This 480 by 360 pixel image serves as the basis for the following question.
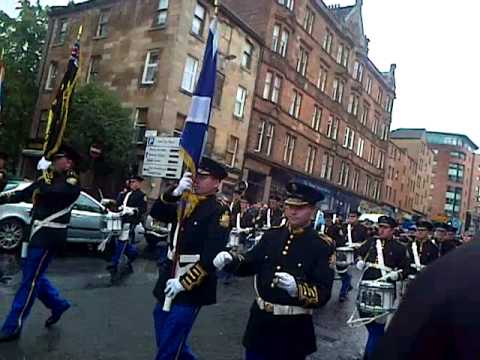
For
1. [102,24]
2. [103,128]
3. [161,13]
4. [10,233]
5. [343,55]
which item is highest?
[343,55]

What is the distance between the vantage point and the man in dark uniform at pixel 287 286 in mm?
3500

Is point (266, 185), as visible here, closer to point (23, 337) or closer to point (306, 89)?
point (306, 89)

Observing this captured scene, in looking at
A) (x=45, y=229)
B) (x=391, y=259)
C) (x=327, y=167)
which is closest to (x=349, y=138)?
(x=327, y=167)

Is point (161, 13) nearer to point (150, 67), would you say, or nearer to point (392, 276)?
point (150, 67)

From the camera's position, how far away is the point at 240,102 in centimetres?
2900

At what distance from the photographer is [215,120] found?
88.4 feet

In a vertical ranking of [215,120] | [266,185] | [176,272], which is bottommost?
[176,272]

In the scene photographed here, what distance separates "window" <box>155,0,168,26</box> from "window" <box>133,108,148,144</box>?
185 inches

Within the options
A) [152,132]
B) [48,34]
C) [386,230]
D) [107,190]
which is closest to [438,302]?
[386,230]

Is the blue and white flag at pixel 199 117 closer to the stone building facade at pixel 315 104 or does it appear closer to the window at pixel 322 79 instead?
the stone building facade at pixel 315 104

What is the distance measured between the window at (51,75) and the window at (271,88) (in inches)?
530

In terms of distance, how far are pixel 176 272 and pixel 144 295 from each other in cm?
460

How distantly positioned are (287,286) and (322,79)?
3620 cm

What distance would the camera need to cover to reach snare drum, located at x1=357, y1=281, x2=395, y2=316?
19.3ft
